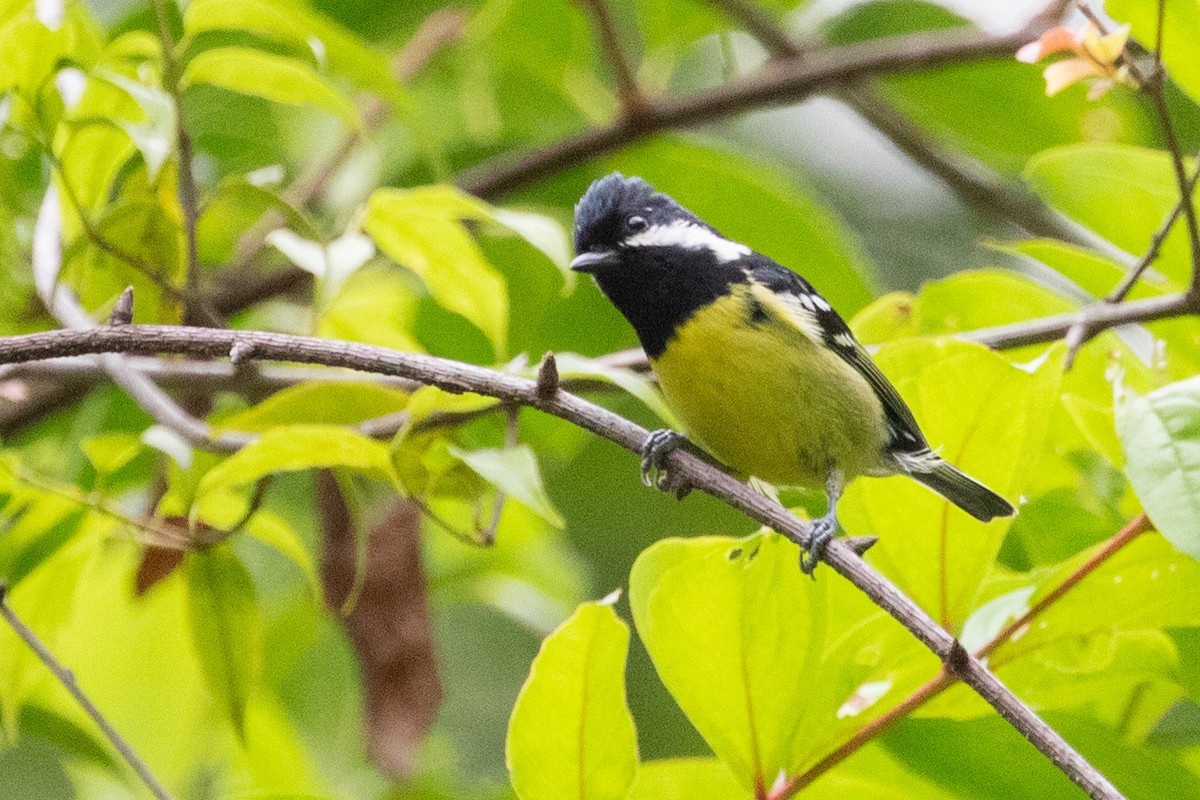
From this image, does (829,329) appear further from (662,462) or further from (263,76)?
(263,76)

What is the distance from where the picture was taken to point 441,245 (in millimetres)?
2016

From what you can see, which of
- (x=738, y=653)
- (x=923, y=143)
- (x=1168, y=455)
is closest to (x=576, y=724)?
(x=738, y=653)

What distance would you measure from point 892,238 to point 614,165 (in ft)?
5.06

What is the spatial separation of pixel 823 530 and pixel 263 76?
1.03 metres

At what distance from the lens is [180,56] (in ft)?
6.54

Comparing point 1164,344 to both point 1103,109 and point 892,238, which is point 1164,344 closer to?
point 1103,109

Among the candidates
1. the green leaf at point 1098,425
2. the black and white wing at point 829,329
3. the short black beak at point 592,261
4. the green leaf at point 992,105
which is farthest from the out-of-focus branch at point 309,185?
the green leaf at point 1098,425

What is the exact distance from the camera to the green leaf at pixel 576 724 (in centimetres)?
150

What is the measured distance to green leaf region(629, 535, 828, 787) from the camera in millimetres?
1580

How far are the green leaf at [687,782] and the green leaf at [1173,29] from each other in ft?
3.66

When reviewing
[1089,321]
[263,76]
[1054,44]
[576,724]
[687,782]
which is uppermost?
[1054,44]

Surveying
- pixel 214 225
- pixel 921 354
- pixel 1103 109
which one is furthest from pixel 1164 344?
pixel 214 225

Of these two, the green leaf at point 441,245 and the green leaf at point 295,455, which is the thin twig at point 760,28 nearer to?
the green leaf at point 441,245

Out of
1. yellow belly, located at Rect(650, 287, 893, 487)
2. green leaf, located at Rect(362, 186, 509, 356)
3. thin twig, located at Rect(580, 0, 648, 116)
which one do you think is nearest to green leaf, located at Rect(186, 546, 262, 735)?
green leaf, located at Rect(362, 186, 509, 356)
